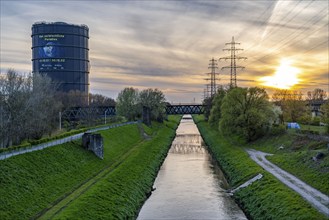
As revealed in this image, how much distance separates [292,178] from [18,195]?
77.4 feet

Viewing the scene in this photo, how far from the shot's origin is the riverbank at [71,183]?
26516mm

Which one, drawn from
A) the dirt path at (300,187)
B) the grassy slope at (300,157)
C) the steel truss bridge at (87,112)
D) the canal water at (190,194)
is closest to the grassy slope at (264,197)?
the dirt path at (300,187)

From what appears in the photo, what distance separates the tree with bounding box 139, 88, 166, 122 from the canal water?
68342 mm

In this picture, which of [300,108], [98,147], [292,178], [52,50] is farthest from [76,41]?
[292,178]

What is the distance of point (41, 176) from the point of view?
32.8 meters

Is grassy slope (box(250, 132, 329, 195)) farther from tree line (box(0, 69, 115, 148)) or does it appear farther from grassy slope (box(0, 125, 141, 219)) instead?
tree line (box(0, 69, 115, 148))

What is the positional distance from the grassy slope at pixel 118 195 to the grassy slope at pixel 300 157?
47.0 ft

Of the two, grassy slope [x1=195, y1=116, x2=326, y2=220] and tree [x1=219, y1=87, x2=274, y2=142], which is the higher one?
tree [x1=219, y1=87, x2=274, y2=142]

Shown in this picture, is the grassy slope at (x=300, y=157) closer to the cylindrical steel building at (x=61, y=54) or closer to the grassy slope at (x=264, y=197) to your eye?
the grassy slope at (x=264, y=197)

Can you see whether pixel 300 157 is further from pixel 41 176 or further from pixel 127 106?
pixel 127 106

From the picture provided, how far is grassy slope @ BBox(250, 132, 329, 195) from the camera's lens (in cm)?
3403

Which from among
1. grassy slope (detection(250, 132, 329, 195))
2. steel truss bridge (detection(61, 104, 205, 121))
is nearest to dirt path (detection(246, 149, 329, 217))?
grassy slope (detection(250, 132, 329, 195))

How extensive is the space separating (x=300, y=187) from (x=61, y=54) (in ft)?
460

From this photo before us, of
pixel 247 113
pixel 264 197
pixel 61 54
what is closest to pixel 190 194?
pixel 264 197
